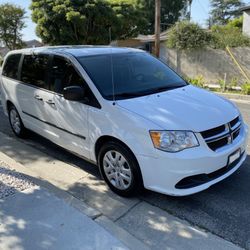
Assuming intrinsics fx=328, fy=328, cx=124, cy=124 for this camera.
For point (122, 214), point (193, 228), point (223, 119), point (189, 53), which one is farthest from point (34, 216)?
point (189, 53)

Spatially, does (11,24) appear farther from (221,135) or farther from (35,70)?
(221,135)

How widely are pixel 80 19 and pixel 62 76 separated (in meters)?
19.7

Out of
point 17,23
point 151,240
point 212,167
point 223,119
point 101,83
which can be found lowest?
point 151,240

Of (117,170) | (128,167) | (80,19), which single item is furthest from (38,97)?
(80,19)

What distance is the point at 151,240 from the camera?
3.11 meters

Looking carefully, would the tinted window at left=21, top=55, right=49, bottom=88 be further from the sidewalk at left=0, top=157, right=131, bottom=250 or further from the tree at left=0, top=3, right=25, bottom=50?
the tree at left=0, top=3, right=25, bottom=50

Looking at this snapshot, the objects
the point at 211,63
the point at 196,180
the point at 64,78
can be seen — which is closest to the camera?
the point at 196,180

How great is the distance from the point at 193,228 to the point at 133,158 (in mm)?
951

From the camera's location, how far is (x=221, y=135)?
3602 millimetres

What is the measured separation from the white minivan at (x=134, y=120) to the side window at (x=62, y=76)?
0.01 meters

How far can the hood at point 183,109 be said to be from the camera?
11.4ft

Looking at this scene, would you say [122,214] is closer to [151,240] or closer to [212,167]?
[151,240]

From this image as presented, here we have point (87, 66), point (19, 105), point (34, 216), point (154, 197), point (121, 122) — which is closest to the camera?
point (34, 216)

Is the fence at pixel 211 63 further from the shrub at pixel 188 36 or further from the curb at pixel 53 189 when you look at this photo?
the curb at pixel 53 189
